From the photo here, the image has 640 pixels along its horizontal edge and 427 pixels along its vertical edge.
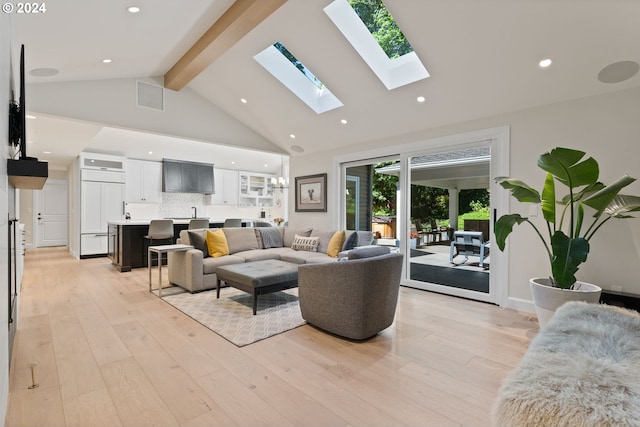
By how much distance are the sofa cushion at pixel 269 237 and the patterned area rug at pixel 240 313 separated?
1393 millimetres

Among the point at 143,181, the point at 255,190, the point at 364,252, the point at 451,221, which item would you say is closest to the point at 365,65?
the point at 364,252

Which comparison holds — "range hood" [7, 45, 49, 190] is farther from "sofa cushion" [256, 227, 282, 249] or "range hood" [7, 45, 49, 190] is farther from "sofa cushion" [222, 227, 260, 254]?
"sofa cushion" [256, 227, 282, 249]

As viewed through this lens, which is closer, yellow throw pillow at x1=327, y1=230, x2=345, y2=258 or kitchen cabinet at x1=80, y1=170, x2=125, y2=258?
yellow throw pillow at x1=327, y1=230, x2=345, y2=258

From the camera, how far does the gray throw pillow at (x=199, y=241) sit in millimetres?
4809

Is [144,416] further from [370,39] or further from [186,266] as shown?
[370,39]

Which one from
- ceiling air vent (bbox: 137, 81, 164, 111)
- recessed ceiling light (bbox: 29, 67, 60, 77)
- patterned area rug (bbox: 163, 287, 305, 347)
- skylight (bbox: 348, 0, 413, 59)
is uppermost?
skylight (bbox: 348, 0, 413, 59)

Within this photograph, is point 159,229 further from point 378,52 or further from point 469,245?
point 469,245

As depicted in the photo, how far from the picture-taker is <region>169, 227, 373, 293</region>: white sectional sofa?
4.36 meters

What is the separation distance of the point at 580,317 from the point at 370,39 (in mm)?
3482

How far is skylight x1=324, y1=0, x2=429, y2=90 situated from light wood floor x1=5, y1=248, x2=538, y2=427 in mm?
2843

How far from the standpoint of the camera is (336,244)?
16.6ft

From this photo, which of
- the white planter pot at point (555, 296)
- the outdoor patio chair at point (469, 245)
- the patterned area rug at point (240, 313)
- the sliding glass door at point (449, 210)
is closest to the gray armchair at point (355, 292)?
the patterned area rug at point (240, 313)

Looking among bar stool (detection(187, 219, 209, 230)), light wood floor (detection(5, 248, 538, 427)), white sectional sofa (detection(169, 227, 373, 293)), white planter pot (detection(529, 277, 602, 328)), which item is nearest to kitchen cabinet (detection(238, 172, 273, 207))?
bar stool (detection(187, 219, 209, 230))

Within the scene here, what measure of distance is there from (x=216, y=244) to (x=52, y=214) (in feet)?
26.1
